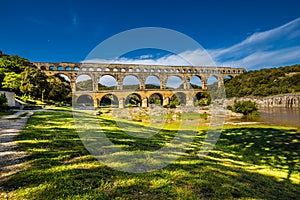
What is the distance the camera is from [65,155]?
478 cm

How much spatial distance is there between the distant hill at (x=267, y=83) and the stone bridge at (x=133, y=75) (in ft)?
33.3

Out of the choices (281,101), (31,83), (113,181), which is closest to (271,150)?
(113,181)

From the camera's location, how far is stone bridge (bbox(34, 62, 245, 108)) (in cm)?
4944

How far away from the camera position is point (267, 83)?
180 feet

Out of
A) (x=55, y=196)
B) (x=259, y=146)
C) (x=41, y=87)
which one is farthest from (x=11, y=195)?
(x=41, y=87)

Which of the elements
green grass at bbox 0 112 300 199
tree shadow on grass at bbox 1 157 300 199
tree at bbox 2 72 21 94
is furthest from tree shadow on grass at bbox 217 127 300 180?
tree at bbox 2 72 21 94

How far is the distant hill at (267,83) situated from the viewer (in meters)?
47.2

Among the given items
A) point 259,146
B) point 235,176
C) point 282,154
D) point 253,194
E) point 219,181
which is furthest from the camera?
point 259,146

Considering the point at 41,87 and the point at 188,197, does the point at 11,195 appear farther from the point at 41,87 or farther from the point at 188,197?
the point at 41,87

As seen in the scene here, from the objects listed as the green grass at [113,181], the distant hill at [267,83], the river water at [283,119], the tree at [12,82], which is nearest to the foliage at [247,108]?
the river water at [283,119]

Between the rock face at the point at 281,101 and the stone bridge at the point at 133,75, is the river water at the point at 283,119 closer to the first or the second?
the rock face at the point at 281,101

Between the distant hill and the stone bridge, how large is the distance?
10165 millimetres

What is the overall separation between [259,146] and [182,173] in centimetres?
797

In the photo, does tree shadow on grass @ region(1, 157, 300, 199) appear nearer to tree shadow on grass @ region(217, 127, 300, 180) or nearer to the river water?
tree shadow on grass @ region(217, 127, 300, 180)
